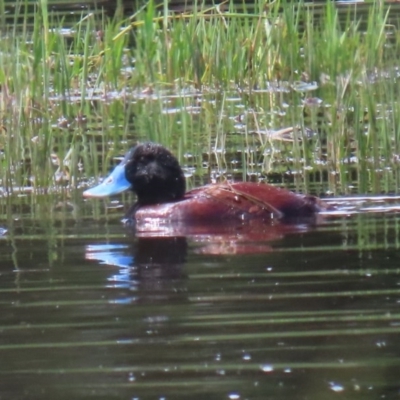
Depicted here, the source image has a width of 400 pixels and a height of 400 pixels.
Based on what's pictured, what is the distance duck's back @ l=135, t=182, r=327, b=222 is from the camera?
661 centimetres

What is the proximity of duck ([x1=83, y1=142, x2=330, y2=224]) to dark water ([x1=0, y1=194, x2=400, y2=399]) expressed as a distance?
0.36 m

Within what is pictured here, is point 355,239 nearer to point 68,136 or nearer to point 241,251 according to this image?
point 241,251

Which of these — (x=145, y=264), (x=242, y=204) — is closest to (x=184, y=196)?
(x=242, y=204)

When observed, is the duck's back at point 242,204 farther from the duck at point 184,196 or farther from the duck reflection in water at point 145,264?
the duck reflection in water at point 145,264

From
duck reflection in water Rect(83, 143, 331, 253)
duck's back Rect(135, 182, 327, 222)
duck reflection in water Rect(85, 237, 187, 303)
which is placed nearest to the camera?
duck reflection in water Rect(85, 237, 187, 303)

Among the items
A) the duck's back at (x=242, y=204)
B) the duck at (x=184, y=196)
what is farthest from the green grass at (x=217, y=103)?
the duck's back at (x=242, y=204)

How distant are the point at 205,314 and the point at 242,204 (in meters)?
2.46

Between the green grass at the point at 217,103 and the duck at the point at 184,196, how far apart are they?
0.35 m

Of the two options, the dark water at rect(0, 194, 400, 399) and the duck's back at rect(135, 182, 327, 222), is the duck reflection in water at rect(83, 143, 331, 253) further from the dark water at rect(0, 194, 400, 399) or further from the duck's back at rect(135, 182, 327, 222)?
the dark water at rect(0, 194, 400, 399)

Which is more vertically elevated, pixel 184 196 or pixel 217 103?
pixel 217 103

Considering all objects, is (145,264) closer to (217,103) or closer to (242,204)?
(242,204)

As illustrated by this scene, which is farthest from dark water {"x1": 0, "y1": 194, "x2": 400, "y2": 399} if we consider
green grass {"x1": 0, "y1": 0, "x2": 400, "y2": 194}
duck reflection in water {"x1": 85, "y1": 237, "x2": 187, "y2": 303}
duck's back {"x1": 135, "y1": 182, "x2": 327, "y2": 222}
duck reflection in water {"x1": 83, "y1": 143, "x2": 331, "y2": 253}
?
green grass {"x1": 0, "y1": 0, "x2": 400, "y2": 194}

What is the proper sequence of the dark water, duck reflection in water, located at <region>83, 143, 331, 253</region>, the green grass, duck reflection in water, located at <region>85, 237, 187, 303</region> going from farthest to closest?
the green grass, duck reflection in water, located at <region>83, 143, 331, 253</region>, duck reflection in water, located at <region>85, 237, 187, 303</region>, the dark water

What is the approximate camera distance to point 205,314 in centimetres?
430
